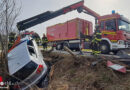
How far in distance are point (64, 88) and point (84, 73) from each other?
3.51 feet

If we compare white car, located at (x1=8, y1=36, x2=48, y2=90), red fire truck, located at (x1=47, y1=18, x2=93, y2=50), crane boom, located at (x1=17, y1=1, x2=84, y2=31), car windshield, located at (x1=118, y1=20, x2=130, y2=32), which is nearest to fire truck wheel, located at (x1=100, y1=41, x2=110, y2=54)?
car windshield, located at (x1=118, y1=20, x2=130, y2=32)

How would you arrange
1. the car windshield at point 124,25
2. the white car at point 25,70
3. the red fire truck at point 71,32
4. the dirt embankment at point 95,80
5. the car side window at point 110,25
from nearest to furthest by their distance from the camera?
the dirt embankment at point 95,80 → the white car at point 25,70 → the car windshield at point 124,25 → the car side window at point 110,25 → the red fire truck at point 71,32

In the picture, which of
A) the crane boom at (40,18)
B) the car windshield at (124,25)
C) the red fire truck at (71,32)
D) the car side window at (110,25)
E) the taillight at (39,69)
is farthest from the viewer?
the red fire truck at (71,32)

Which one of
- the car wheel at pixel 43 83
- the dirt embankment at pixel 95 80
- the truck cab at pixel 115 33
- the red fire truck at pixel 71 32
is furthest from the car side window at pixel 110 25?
the car wheel at pixel 43 83

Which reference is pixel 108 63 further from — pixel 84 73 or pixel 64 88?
pixel 64 88

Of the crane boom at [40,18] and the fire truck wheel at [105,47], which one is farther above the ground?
the crane boom at [40,18]

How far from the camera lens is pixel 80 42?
863 centimetres

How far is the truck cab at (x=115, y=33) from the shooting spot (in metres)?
6.16

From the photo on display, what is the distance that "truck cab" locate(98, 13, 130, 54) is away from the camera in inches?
243

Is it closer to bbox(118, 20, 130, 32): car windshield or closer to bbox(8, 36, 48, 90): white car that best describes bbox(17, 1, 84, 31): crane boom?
bbox(8, 36, 48, 90): white car

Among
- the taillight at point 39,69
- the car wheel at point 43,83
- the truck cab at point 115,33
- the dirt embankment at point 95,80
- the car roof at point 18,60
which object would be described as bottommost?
the car wheel at point 43,83

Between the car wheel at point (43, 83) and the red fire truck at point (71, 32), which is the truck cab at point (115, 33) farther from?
the car wheel at point (43, 83)

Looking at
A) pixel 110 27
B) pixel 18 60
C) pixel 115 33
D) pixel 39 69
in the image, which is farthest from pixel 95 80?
pixel 110 27

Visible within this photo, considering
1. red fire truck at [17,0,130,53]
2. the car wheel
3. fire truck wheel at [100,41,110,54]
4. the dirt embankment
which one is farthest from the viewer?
fire truck wheel at [100,41,110,54]
